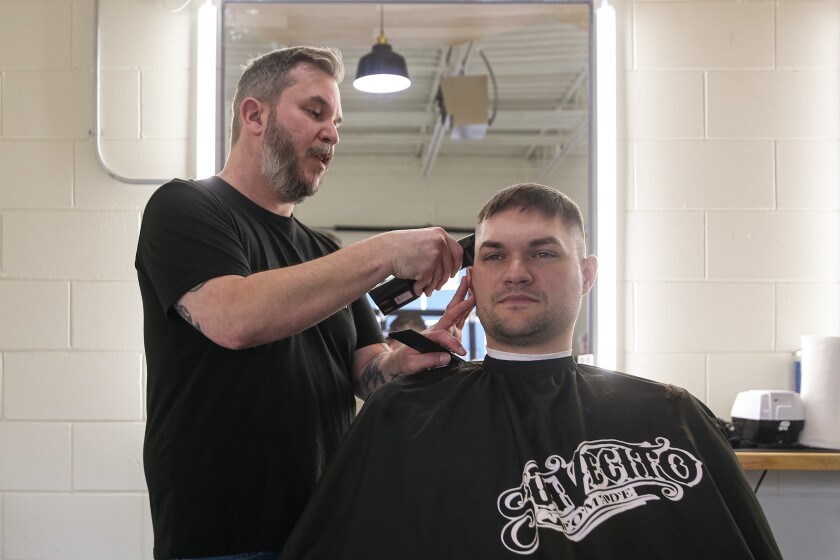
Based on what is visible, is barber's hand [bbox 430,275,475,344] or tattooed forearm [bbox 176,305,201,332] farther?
barber's hand [bbox 430,275,475,344]

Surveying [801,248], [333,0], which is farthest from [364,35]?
[801,248]

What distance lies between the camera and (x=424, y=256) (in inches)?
63.4

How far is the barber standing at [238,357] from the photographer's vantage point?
153 centimetres

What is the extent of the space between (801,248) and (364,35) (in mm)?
1656

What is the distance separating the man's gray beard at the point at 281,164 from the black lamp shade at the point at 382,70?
3.59 feet

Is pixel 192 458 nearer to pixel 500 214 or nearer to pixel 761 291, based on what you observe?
pixel 500 214

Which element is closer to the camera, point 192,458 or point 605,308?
point 192,458

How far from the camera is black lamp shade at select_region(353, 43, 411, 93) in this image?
2.83m

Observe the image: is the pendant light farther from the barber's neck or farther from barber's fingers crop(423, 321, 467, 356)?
barber's fingers crop(423, 321, 467, 356)

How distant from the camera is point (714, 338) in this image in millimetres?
2760

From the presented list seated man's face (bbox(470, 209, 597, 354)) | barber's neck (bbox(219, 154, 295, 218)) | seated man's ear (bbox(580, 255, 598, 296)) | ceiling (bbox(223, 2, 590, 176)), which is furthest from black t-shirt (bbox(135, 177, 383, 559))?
ceiling (bbox(223, 2, 590, 176))

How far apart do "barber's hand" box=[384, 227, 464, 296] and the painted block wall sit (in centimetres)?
111

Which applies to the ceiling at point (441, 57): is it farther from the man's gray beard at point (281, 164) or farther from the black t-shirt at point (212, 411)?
the black t-shirt at point (212, 411)

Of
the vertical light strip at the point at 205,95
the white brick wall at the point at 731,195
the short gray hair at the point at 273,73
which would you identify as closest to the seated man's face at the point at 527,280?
the short gray hair at the point at 273,73
